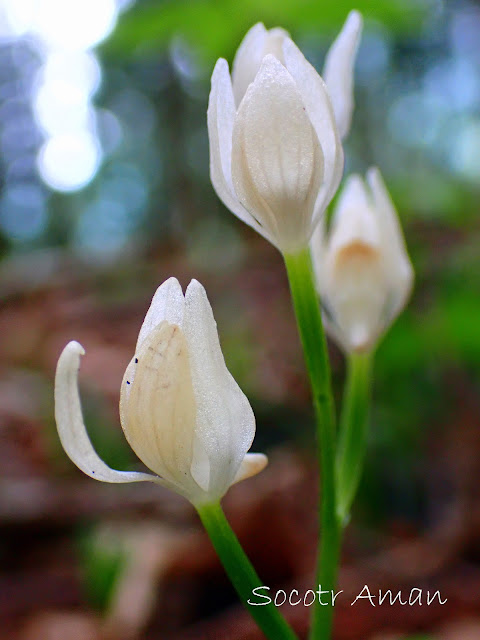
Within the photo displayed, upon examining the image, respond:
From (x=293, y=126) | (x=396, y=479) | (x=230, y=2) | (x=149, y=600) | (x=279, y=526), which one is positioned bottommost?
(x=396, y=479)

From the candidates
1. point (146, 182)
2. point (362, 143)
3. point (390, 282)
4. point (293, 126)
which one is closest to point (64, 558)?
point (390, 282)

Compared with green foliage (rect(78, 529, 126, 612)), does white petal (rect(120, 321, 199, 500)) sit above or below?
above

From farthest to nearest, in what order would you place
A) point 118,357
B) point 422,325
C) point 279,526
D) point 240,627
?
point 118,357
point 422,325
point 279,526
point 240,627

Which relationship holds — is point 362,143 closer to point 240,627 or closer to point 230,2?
point 230,2

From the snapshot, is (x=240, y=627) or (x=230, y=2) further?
(x=230, y=2)

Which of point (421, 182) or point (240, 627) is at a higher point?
point (421, 182)

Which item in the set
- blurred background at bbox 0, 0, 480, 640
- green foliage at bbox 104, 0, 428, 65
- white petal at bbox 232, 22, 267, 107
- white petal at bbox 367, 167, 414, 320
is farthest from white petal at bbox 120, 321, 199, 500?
green foliage at bbox 104, 0, 428, 65

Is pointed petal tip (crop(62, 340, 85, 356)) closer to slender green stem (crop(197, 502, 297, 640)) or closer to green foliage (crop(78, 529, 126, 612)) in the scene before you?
slender green stem (crop(197, 502, 297, 640))

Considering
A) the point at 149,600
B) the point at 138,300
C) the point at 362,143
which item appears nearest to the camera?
the point at 149,600
